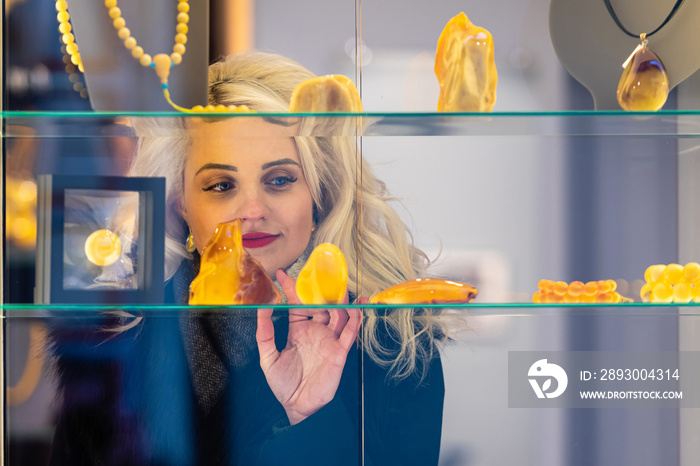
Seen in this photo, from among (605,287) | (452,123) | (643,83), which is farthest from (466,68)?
(605,287)

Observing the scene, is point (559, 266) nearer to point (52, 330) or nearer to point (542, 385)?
point (542, 385)

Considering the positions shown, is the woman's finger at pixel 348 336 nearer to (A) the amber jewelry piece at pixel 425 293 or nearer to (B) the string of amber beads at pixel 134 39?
(A) the amber jewelry piece at pixel 425 293

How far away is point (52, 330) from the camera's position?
32.0 inches

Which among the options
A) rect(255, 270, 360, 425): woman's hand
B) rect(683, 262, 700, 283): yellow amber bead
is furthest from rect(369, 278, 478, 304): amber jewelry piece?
rect(683, 262, 700, 283): yellow amber bead

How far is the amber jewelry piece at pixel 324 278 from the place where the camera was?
0.67 meters

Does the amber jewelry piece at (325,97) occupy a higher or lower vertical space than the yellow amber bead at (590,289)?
higher

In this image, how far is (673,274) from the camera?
696 millimetres

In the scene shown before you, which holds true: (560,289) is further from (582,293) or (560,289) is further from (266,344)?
(266,344)

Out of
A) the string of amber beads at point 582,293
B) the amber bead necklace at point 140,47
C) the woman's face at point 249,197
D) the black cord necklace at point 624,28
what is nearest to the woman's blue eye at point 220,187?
the woman's face at point 249,197

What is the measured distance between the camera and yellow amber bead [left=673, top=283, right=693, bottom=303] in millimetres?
677

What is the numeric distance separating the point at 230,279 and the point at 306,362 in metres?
0.22


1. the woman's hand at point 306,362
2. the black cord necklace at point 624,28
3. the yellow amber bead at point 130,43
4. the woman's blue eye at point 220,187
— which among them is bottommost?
the woman's hand at point 306,362

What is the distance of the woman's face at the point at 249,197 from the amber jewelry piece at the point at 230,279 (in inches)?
4.8

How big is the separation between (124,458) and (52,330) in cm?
21
